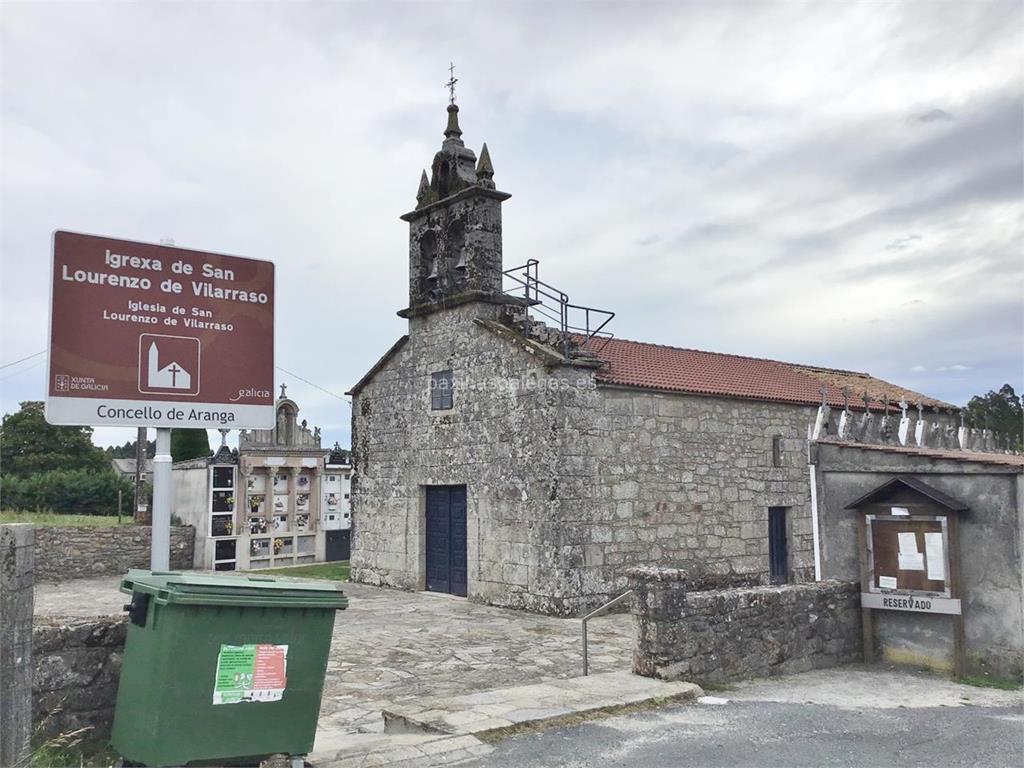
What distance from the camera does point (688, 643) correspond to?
8227 mm

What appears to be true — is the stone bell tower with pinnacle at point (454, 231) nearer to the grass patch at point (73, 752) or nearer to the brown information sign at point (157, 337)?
the brown information sign at point (157, 337)

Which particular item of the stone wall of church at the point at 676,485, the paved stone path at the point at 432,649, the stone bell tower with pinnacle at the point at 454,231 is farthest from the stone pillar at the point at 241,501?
the stone wall of church at the point at 676,485

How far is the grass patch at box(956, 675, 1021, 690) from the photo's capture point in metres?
8.79

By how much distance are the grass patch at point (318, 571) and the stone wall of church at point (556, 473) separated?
1.28 metres

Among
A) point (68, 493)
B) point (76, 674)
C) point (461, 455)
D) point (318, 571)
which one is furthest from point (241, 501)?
point (76, 674)

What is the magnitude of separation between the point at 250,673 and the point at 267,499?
56.4 feet

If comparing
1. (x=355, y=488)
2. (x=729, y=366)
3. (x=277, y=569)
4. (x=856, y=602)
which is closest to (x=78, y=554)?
(x=277, y=569)

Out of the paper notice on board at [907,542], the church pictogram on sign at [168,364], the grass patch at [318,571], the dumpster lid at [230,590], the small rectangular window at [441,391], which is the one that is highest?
the small rectangular window at [441,391]

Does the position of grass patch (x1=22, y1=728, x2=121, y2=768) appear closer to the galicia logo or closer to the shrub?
the galicia logo

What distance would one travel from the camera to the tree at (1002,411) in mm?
43812

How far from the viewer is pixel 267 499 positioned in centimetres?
2148

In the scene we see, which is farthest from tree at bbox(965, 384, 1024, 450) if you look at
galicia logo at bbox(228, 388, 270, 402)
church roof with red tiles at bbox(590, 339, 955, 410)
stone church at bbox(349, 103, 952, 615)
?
galicia logo at bbox(228, 388, 270, 402)

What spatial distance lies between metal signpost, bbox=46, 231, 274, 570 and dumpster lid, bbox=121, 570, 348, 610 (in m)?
0.71

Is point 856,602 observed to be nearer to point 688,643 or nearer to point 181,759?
point 688,643
